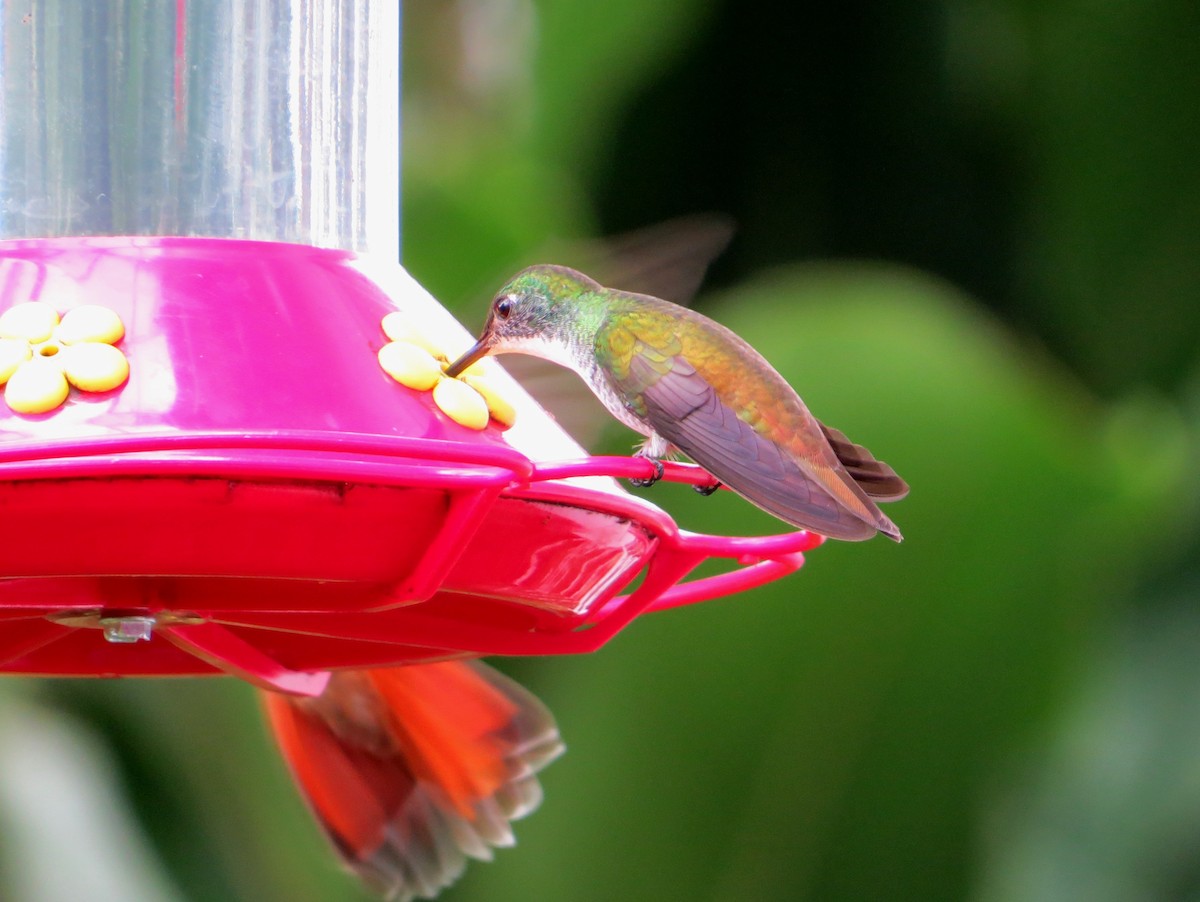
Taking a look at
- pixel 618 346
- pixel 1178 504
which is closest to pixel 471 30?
pixel 1178 504

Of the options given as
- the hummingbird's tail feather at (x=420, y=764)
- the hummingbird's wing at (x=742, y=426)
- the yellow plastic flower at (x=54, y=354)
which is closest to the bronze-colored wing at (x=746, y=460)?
the hummingbird's wing at (x=742, y=426)

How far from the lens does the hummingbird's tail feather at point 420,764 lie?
3.08 meters

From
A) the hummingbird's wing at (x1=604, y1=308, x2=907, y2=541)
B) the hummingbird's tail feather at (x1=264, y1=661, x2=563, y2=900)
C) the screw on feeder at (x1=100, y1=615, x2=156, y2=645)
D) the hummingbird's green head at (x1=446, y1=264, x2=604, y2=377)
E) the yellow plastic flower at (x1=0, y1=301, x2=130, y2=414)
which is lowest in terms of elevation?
the hummingbird's tail feather at (x1=264, y1=661, x2=563, y2=900)

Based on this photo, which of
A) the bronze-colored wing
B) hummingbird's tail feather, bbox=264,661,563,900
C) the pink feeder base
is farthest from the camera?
hummingbird's tail feather, bbox=264,661,563,900

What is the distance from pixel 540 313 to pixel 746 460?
0.48 m

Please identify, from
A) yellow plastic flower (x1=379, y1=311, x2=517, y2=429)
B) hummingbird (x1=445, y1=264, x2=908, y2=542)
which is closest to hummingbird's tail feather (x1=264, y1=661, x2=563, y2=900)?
hummingbird (x1=445, y1=264, x2=908, y2=542)

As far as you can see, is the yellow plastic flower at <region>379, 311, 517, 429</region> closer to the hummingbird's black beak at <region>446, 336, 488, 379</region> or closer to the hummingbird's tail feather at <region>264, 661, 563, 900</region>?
the hummingbird's black beak at <region>446, 336, 488, 379</region>

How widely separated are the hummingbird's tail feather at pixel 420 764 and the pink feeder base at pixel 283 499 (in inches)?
24.6

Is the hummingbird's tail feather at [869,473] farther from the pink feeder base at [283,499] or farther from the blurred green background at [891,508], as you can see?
the blurred green background at [891,508]

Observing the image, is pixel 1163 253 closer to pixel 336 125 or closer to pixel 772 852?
pixel 772 852

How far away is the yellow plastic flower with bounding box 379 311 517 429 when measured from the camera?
2.05 meters

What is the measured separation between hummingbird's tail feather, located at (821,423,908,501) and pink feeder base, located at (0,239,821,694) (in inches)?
13.1

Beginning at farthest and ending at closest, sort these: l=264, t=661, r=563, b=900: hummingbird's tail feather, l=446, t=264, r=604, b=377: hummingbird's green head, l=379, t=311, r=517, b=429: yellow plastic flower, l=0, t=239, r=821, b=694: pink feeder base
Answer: l=264, t=661, r=563, b=900: hummingbird's tail feather < l=446, t=264, r=604, b=377: hummingbird's green head < l=379, t=311, r=517, b=429: yellow plastic flower < l=0, t=239, r=821, b=694: pink feeder base

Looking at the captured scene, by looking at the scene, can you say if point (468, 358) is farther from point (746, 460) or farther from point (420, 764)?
point (420, 764)
